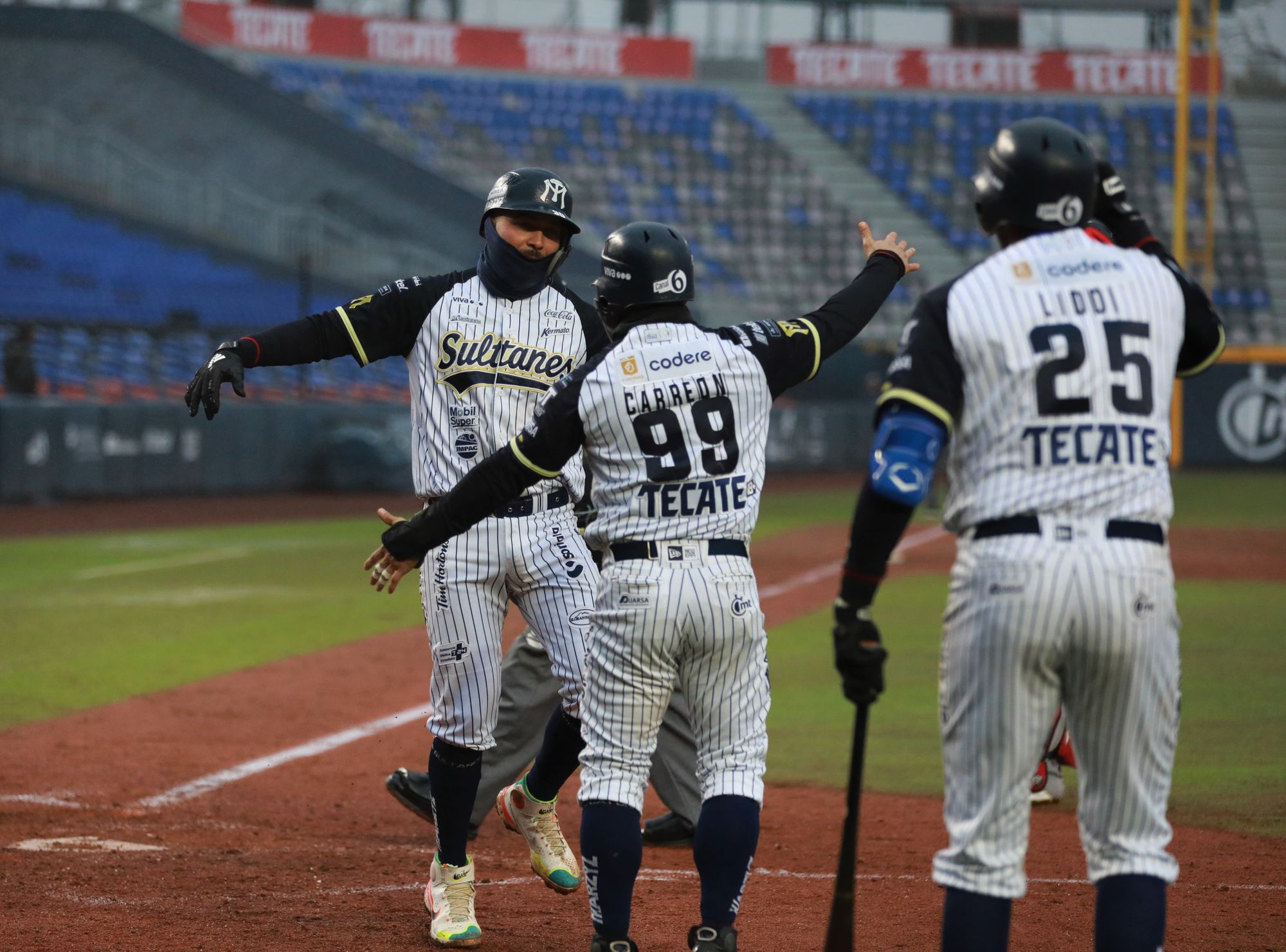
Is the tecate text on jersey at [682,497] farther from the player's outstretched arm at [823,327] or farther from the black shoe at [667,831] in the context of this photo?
the black shoe at [667,831]

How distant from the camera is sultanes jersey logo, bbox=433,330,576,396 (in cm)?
461

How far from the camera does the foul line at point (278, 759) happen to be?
6.26 meters

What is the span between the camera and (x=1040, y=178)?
3232 millimetres

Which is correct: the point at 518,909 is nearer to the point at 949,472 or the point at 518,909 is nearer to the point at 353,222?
the point at 949,472

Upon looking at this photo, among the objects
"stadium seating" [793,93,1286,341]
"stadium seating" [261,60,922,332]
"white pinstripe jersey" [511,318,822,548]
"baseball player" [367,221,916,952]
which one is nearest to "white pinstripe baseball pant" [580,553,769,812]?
"baseball player" [367,221,916,952]

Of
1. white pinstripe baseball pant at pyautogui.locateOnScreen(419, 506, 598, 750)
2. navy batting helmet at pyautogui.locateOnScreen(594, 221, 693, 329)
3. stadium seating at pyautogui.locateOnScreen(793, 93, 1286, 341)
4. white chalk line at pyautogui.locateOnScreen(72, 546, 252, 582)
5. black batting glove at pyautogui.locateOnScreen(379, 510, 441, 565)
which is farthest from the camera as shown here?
stadium seating at pyautogui.locateOnScreen(793, 93, 1286, 341)

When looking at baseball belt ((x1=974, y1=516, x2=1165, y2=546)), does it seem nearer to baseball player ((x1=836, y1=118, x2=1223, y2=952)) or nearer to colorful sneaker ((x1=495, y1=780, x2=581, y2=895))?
baseball player ((x1=836, y1=118, x2=1223, y2=952))

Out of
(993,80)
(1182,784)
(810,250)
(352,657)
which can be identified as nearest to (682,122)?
(810,250)

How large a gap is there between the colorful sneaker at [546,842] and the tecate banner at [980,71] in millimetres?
32308

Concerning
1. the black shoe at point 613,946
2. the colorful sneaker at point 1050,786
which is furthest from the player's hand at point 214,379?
the colorful sneaker at point 1050,786

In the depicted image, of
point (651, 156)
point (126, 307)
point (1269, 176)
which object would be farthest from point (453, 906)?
point (1269, 176)

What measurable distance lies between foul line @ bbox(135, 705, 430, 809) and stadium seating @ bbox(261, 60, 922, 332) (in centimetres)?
2268

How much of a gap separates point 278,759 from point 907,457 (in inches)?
184

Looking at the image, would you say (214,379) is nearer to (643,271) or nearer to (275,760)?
(643,271)
